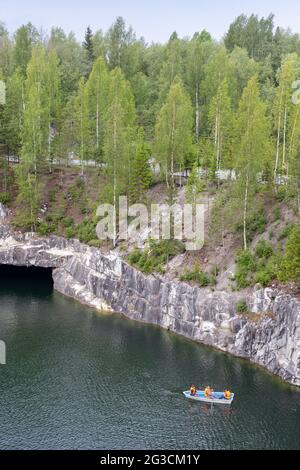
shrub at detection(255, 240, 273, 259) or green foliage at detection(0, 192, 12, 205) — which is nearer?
shrub at detection(255, 240, 273, 259)

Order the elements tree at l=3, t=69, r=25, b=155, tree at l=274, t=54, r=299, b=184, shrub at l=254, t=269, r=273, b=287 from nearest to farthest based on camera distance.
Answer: shrub at l=254, t=269, r=273, b=287, tree at l=274, t=54, r=299, b=184, tree at l=3, t=69, r=25, b=155

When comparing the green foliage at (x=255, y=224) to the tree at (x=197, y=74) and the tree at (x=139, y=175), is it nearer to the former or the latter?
the tree at (x=139, y=175)

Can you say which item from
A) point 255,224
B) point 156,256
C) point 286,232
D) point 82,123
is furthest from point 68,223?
point 286,232

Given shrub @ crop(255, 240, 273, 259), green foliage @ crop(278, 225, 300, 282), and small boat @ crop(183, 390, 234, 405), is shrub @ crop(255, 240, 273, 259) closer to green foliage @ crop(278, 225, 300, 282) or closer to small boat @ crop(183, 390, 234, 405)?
green foliage @ crop(278, 225, 300, 282)

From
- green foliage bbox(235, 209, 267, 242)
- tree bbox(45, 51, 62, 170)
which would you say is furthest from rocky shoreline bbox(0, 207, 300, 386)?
tree bbox(45, 51, 62, 170)

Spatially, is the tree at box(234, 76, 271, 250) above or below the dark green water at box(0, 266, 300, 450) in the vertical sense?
above

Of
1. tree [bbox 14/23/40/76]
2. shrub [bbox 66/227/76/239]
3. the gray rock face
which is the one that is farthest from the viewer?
tree [bbox 14/23/40/76]

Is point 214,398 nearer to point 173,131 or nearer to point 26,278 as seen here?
point 173,131
